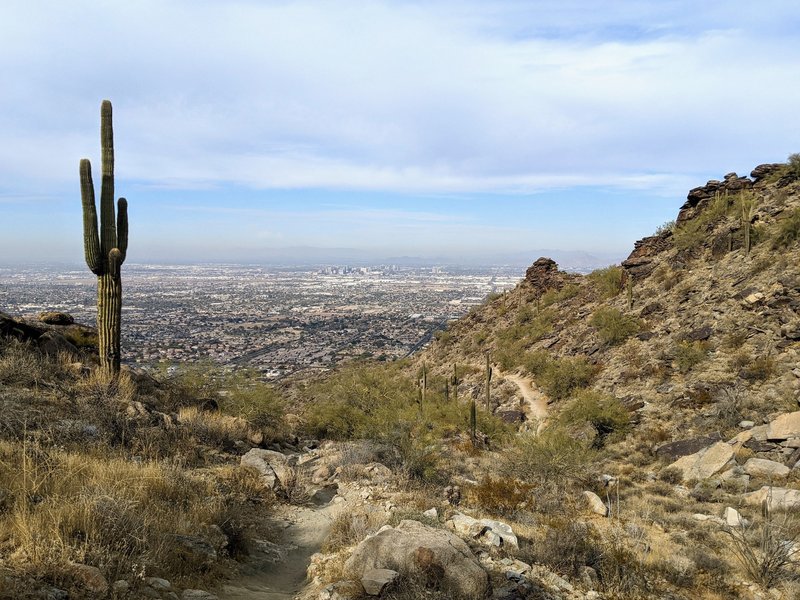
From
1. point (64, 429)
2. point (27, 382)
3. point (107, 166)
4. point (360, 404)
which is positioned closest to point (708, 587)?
point (64, 429)

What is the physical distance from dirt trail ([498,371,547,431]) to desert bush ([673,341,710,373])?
6121 mm

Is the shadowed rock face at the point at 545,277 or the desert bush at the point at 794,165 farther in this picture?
the shadowed rock face at the point at 545,277

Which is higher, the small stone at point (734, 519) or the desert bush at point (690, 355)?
the desert bush at point (690, 355)

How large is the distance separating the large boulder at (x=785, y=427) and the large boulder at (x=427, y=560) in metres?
11.9

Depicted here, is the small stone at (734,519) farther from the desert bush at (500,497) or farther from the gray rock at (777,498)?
the desert bush at (500,497)

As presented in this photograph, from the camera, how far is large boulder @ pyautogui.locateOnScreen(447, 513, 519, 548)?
19.0 feet

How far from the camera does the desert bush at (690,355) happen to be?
62.3ft

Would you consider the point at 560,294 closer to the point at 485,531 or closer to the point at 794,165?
the point at 794,165

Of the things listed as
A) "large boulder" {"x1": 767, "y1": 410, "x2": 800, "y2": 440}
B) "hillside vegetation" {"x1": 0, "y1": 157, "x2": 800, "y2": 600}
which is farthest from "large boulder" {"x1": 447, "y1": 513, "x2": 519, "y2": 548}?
"large boulder" {"x1": 767, "y1": 410, "x2": 800, "y2": 440}

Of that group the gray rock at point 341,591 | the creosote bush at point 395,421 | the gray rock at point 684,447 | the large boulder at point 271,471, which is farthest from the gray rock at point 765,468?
the gray rock at point 341,591

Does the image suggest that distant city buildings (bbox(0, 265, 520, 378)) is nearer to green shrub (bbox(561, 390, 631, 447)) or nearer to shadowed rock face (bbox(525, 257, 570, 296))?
shadowed rock face (bbox(525, 257, 570, 296))

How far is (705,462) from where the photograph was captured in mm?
12195

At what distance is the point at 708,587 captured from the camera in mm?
5547

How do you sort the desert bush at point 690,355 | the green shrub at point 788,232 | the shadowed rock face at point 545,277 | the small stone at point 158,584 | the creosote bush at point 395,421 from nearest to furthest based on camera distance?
the small stone at point 158,584 < the creosote bush at point 395,421 < the desert bush at point 690,355 < the green shrub at point 788,232 < the shadowed rock face at point 545,277
